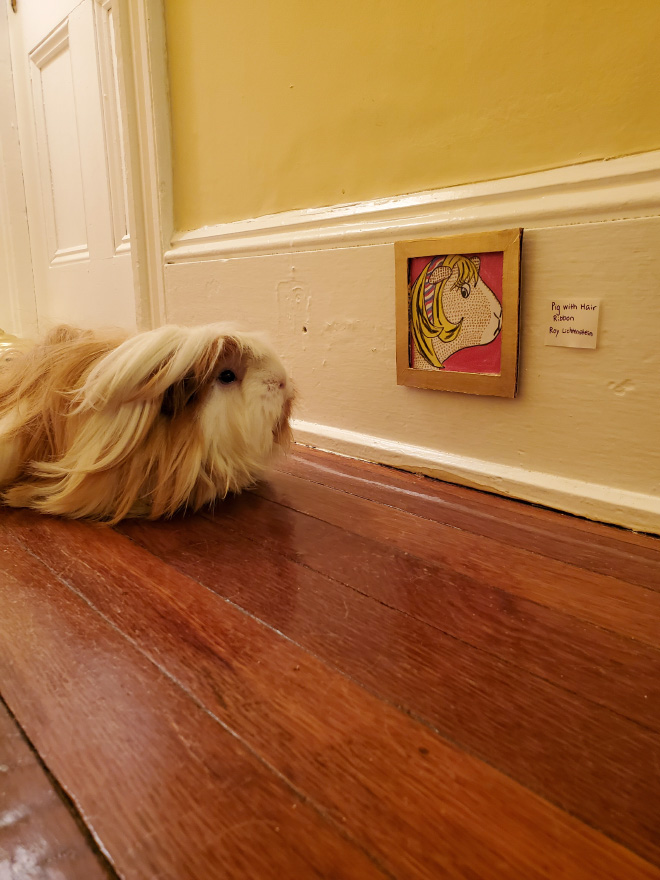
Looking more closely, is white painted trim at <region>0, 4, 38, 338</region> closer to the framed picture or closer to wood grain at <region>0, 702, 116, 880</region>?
the framed picture

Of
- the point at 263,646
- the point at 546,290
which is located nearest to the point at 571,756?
the point at 263,646

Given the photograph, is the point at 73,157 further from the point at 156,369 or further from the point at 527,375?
the point at 527,375

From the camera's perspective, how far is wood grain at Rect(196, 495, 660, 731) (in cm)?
60

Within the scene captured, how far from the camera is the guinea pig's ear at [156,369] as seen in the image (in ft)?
3.28

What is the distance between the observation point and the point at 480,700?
0.57m

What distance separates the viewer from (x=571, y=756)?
502 mm

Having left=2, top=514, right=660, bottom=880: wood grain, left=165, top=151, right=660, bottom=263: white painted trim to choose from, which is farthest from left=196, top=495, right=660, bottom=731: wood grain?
left=165, top=151, right=660, bottom=263: white painted trim

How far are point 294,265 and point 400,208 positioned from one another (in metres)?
0.36

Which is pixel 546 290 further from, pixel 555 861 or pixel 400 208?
pixel 555 861

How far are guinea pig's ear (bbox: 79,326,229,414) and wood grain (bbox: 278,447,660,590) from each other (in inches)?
15.8

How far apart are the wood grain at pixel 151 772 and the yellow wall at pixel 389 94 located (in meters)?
1.05

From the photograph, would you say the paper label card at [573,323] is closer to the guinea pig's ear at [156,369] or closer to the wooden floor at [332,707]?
the wooden floor at [332,707]

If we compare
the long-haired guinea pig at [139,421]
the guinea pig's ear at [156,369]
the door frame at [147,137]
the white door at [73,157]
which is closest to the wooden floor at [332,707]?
the long-haired guinea pig at [139,421]

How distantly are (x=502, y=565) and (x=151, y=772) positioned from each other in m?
0.57
